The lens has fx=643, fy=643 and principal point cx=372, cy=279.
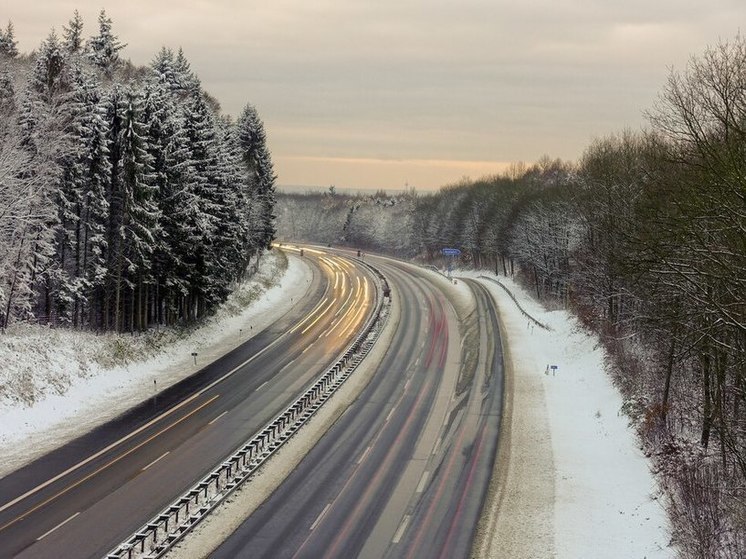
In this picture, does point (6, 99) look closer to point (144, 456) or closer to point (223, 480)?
point (144, 456)

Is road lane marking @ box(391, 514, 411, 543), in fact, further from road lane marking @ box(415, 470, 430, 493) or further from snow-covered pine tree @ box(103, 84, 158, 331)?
snow-covered pine tree @ box(103, 84, 158, 331)

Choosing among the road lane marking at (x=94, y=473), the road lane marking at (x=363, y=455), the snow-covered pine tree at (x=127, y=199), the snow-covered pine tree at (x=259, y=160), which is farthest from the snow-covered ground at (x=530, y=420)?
the snow-covered pine tree at (x=259, y=160)

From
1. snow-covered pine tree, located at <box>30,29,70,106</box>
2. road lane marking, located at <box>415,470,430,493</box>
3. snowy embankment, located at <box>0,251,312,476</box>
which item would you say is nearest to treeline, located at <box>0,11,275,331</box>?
snow-covered pine tree, located at <box>30,29,70,106</box>

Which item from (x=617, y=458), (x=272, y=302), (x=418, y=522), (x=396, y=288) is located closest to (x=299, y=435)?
(x=418, y=522)

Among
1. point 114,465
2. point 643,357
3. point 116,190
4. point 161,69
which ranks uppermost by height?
point 161,69

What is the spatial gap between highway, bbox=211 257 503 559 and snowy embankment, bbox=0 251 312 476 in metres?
11.2

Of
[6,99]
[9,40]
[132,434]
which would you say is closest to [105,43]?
[9,40]

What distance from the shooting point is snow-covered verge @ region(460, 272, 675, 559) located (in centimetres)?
1908

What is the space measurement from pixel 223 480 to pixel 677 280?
55.0 feet

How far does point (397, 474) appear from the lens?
24.2 m

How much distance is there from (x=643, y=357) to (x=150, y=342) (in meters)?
29.9

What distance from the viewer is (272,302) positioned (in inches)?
2594

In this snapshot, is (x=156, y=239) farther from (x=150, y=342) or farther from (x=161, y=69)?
(x=161, y=69)

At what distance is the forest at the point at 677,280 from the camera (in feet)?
47.6
